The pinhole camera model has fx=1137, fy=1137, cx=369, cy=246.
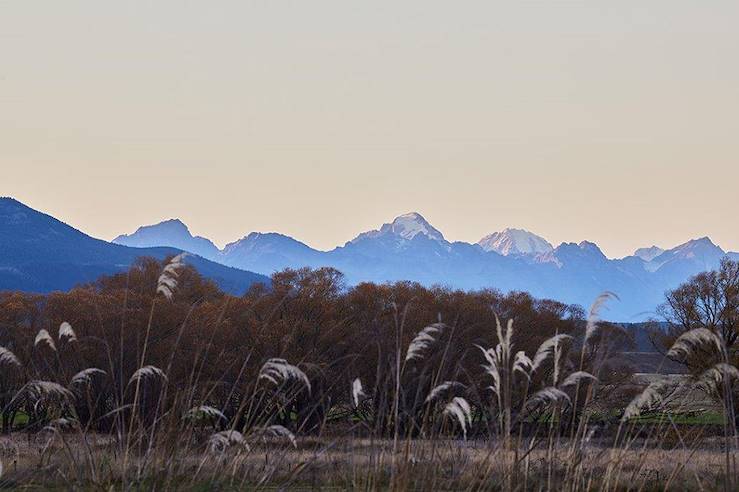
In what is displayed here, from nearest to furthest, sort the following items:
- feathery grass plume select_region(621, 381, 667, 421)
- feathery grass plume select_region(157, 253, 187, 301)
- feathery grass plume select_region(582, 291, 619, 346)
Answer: feathery grass plume select_region(621, 381, 667, 421) → feathery grass plume select_region(582, 291, 619, 346) → feathery grass plume select_region(157, 253, 187, 301)

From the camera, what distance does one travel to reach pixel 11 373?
5028 centimetres

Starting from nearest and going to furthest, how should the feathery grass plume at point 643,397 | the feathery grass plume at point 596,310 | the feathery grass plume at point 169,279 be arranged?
the feathery grass plume at point 643,397, the feathery grass plume at point 596,310, the feathery grass plume at point 169,279

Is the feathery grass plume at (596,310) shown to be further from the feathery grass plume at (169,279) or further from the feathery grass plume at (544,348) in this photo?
the feathery grass plume at (169,279)

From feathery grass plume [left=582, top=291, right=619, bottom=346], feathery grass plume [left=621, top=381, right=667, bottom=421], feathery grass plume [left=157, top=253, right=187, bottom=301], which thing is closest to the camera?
feathery grass plume [left=621, top=381, right=667, bottom=421]

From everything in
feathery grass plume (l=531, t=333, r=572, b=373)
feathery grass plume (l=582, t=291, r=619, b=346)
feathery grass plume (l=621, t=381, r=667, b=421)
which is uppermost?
feathery grass plume (l=582, t=291, r=619, b=346)

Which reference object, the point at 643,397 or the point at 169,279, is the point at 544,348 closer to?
the point at 643,397

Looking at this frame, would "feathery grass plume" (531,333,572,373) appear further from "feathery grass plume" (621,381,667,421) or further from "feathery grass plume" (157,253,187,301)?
"feathery grass plume" (157,253,187,301)

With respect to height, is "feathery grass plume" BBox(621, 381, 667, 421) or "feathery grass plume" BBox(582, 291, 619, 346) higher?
"feathery grass plume" BBox(582, 291, 619, 346)

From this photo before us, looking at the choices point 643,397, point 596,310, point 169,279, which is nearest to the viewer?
point 643,397

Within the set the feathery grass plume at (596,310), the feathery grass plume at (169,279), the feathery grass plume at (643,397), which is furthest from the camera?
the feathery grass plume at (169,279)

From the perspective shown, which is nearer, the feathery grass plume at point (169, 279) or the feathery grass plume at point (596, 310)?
the feathery grass plume at point (596, 310)

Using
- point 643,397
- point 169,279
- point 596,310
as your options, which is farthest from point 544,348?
point 169,279

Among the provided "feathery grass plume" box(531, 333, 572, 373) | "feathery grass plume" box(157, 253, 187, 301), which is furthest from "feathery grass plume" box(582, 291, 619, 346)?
"feathery grass plume" box(157, 253, 187, 301)

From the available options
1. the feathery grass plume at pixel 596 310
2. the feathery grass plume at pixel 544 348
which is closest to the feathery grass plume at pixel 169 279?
the feathery grass plume at pixel 544 348
